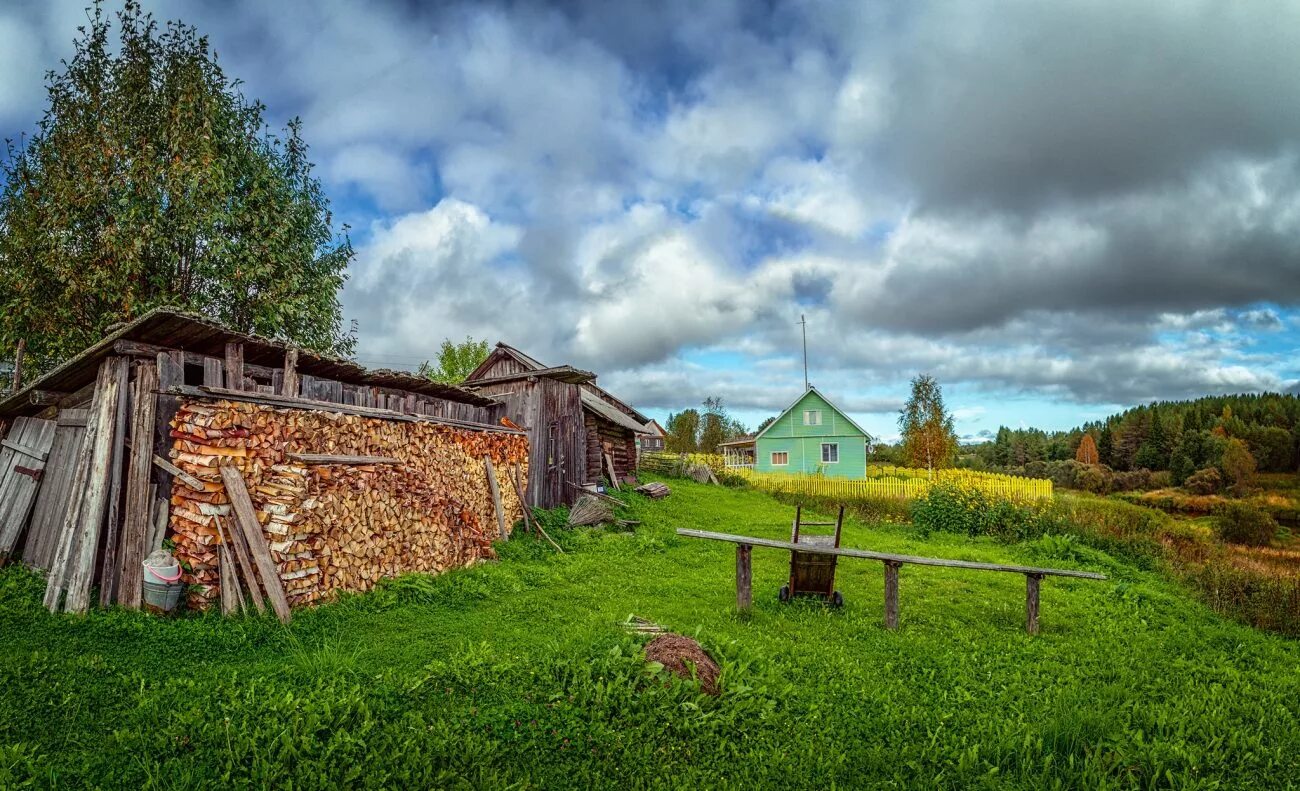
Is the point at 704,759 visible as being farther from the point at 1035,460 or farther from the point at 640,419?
the point at 1035,460

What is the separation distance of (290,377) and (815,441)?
107ft

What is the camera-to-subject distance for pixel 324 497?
750 centimetres

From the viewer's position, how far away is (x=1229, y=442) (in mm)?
51062

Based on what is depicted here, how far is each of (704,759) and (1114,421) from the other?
99957 millimetres

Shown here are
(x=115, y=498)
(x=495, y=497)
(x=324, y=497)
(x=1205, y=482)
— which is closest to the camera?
(x=115, y=498)

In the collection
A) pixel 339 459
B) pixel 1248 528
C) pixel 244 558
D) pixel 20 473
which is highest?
pixel 339 459

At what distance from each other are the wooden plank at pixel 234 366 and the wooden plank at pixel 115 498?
3.12ft

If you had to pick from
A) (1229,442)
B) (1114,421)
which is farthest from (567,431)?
(1114,421)

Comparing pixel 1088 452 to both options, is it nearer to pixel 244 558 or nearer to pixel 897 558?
pixel 897 558

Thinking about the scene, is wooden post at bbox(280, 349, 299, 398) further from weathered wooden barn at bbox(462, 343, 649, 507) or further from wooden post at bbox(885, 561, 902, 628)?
wooden post at bbox(885, 561, 902, 628)

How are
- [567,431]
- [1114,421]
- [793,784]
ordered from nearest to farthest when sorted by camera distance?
[793,784]
[567,431]
[1114,421]

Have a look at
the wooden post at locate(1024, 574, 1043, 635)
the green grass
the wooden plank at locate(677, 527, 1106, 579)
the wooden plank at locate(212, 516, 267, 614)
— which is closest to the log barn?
the wooden plank at locate(212, 516, 267, 614)

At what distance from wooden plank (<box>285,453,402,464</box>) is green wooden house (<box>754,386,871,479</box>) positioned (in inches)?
1166

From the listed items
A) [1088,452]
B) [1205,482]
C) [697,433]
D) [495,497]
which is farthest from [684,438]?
[1088,452]
